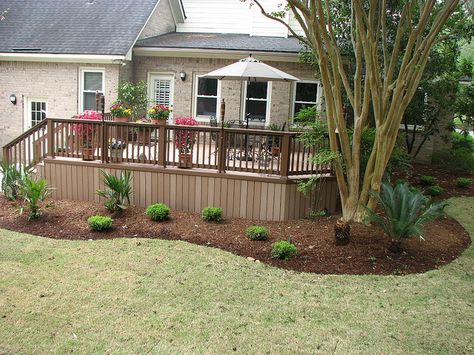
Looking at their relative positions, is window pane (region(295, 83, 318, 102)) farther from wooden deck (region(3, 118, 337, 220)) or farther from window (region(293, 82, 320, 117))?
wooden deck (region(3, 118, 337, 220))

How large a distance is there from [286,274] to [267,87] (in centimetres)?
863

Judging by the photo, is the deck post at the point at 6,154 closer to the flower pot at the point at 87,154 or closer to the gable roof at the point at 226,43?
the flower pot at the point at 87,154

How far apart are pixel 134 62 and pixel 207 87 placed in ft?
7.95

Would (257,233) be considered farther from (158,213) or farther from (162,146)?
(162,146)

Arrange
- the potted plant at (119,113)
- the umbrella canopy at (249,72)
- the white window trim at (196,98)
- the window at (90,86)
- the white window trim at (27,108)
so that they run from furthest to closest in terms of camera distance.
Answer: the white window trim at (27,108) → the window at (90,86) → the white window trim at (196,98) → the potted plant at (119,113) → the umbrella canopy at (249,72)

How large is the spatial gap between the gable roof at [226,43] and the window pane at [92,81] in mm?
1543

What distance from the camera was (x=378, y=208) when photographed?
8625mm

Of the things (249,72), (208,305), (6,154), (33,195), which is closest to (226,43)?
(249,72)

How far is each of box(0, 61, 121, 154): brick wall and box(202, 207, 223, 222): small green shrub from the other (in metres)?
7.31

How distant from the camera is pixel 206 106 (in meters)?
14.0

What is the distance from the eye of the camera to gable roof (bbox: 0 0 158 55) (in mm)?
13938

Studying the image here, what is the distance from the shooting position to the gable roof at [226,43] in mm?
13133

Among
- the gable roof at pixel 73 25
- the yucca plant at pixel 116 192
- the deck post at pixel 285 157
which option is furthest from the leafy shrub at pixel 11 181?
the gable roof at pixel 73 25

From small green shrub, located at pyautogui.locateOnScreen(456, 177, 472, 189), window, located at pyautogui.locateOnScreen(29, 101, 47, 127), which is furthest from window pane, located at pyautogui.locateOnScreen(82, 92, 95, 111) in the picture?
small green shrub, located at pyautogui.locateOnScreen(456, 177, 472, 189)
